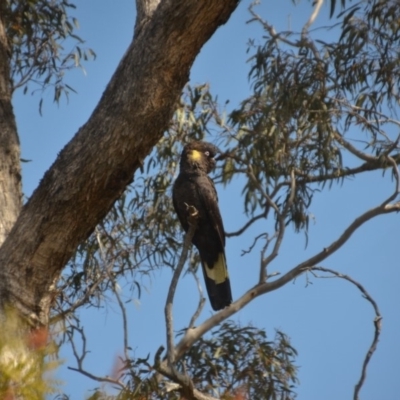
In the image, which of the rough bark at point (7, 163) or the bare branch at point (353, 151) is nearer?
the rough bark at point (7, 163)

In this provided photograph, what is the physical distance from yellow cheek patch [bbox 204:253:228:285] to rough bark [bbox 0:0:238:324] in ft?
5.75

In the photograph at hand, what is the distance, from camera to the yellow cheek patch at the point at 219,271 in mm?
5426

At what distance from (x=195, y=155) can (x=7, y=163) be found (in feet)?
4.47

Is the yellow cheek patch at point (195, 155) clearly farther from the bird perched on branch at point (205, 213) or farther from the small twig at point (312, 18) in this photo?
the small twig at point (312, 18)

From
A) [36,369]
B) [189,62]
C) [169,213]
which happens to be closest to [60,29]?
[169,213]

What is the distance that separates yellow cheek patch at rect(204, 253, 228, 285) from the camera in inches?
214

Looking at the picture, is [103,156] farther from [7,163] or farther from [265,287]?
[265,287]

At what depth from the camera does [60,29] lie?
23.5ft

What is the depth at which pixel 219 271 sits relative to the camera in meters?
5.46

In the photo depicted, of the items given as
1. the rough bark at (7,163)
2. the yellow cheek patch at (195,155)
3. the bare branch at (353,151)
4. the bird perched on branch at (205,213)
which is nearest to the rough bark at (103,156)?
the rough bark at (7,163)

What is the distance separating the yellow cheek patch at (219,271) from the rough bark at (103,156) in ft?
5.75

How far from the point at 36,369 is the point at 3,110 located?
2711mm

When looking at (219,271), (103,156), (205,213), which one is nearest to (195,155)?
(205,213)

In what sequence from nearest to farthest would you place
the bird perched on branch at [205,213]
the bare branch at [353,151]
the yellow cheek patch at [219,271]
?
the bird perched on branch at [205,213] → the yellow cheek patch at [219,271] → the bare branch at [353,151]
